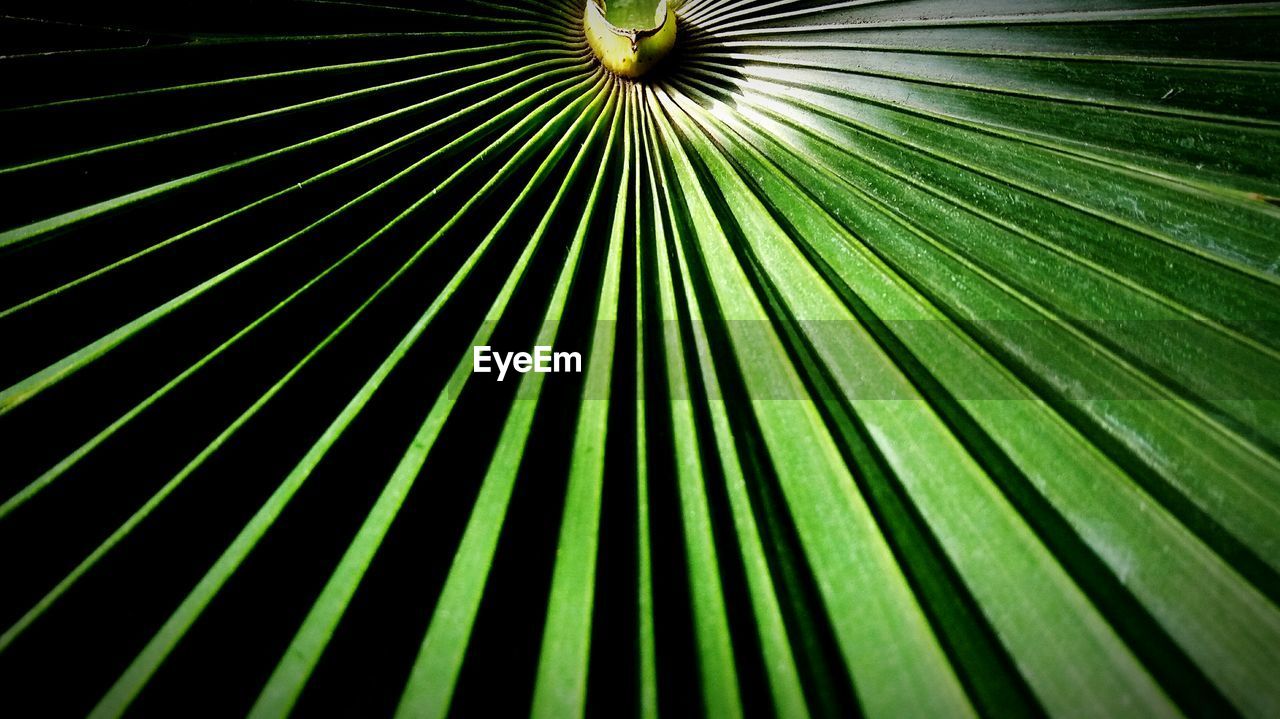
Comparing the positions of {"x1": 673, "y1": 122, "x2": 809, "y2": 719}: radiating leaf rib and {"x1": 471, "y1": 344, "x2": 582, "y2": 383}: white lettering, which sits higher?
{"x1": 471, "y1": 344, "x2": 582, "y2": 383}: white lettering

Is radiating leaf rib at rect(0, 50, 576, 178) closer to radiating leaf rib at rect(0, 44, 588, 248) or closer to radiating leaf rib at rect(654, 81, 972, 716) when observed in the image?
radiating leaf rib at rect(0, 44, 588, 248)

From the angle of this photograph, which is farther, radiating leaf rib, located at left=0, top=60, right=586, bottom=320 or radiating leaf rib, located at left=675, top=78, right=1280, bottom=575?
radiating leaf rib, located at left=0, top=60, right=586, bottom=320

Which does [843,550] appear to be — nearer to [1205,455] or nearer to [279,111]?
[1205,455]

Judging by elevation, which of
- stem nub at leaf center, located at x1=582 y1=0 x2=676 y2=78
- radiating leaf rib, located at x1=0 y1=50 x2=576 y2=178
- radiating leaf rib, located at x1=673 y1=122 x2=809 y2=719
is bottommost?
radiating leaf rib, located at x1=673 y1=122 x2=809 y2=719

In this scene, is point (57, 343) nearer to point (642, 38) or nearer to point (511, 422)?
point (511, 422)

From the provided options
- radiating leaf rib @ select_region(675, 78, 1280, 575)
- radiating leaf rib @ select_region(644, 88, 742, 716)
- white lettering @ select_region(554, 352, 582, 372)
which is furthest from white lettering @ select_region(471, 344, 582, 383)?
radiating leaf rib @ select_region(675, 78, 1280, 575)

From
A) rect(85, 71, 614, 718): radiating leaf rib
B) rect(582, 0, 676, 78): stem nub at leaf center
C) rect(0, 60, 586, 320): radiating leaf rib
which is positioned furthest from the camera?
rect(582, 0, 676, 78): stem nub at leaf center

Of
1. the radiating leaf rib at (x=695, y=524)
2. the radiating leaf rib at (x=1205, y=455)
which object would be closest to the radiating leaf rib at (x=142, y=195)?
the radiating leaf rib at (x=695, y=524)

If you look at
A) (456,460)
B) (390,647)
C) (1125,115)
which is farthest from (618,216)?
(1125,115)

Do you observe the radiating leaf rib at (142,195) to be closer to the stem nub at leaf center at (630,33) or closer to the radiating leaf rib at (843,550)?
the stem nub at leaf center at (630,33)
